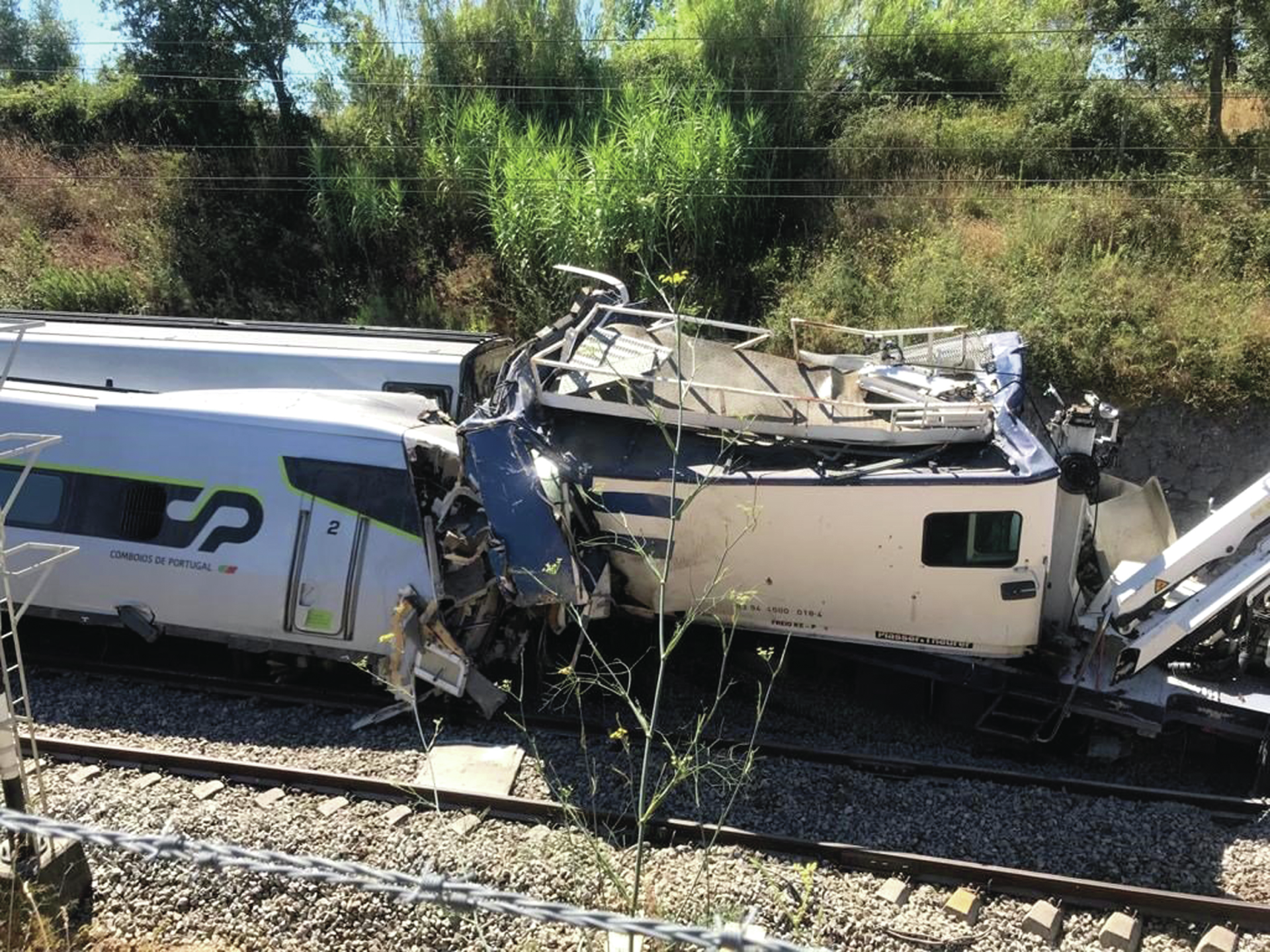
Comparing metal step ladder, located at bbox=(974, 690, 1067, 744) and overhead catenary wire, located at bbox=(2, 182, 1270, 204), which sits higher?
overhead catenary wire, located at bbox=(2, 182, 1270, 204)

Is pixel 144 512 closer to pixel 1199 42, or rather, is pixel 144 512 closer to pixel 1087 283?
pixel 1087 283

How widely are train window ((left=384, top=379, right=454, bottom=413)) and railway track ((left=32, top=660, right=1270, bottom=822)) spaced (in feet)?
10.3

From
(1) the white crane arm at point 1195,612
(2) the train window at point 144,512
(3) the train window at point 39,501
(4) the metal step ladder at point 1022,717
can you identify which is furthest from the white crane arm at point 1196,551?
(3) the train window at point 39,501

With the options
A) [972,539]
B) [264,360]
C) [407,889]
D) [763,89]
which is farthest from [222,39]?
[407,889]

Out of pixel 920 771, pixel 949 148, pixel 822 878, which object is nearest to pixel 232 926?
pixel 822 878

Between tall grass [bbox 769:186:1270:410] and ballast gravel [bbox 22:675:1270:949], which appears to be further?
tall grass [bbox 769:186:1270:410]

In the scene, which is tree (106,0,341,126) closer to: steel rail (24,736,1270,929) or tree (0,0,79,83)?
tree (0,0,79,83)

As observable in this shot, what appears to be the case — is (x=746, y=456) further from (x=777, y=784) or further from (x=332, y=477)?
(x=332, y=477)

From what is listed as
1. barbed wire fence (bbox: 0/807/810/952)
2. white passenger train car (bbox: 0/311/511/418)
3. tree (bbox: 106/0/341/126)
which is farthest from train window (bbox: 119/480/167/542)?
tree (bbox: 106/0/341/126)

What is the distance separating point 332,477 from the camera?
7844mm

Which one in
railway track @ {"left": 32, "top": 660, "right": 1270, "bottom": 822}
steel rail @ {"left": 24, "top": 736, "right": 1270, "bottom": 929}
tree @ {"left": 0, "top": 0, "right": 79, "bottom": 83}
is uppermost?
tree @ {"left": 0, "top": 0, "right": 79, "bottom": 83}

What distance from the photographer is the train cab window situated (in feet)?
22.2

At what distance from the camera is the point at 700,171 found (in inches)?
617

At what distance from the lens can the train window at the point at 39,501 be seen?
330 inches
